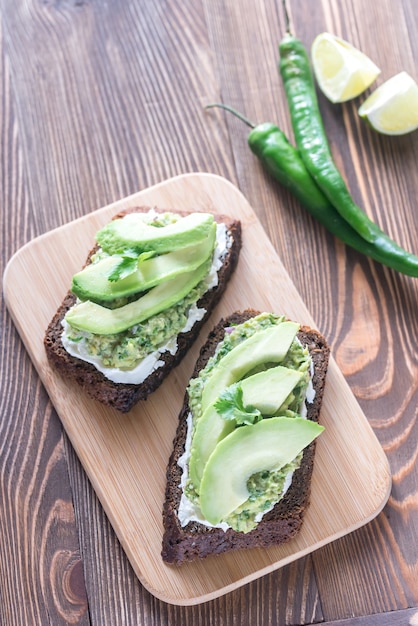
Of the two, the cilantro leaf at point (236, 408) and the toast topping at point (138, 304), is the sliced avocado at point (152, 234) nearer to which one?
the toast topping at point (138, 304)

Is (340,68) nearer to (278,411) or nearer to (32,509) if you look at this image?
(278,411)

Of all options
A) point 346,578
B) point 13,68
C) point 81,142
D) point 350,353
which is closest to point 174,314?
point 350,353

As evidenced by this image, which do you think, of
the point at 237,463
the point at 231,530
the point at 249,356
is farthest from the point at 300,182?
the point at 231,530

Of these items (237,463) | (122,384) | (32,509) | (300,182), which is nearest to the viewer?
(237,463)

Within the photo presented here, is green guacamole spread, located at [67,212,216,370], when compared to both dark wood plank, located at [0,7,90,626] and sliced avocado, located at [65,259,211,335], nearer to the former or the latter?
sliced avocado, located at [65,259,211,335]

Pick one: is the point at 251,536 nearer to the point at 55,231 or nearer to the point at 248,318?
the point at 248,318

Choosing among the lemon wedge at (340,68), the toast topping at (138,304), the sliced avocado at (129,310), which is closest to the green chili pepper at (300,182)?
the lemon wedge at (340,68)
